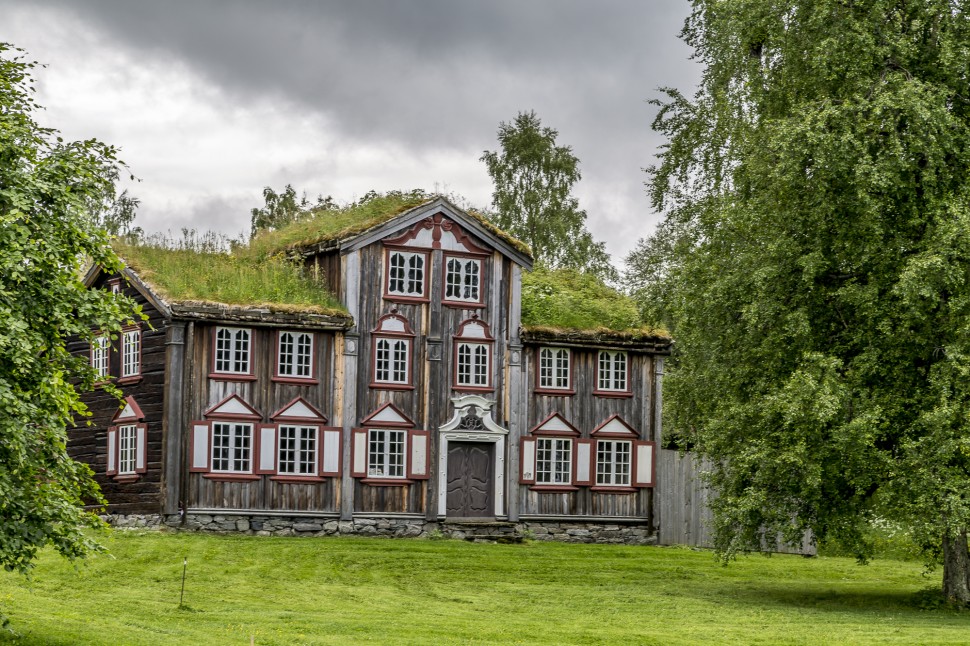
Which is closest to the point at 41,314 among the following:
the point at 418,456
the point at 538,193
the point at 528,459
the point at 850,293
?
the point at 850,293

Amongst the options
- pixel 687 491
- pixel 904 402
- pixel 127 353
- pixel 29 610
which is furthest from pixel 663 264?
pixel 29 610

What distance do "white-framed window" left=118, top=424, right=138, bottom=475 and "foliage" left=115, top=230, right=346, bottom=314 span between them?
3.67 m

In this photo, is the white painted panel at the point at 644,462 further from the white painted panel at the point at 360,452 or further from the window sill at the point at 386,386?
the white painted panel at the point at 360,452

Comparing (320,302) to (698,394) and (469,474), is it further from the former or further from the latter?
(698,394)

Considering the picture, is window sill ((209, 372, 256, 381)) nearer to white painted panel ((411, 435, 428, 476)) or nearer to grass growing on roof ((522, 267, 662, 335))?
white painted panel ((411, 435, 428, 476))

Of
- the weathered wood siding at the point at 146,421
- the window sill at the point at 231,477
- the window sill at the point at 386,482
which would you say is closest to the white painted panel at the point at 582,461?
the window sill at the point at 386,482

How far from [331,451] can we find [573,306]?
26.9ft

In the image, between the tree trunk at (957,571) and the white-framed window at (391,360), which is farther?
the white-framed window at (391,360)

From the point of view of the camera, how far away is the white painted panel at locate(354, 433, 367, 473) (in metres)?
34.0

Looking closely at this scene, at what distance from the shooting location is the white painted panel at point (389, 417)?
3431 cm

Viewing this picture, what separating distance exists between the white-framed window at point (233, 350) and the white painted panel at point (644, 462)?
11.1 metres

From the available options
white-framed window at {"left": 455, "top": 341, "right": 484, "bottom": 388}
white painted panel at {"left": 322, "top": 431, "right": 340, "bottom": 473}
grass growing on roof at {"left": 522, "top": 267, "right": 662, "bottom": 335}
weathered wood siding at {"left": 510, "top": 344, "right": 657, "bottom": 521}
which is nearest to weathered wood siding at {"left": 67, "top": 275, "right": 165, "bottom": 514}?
white painted panel at {"left": 322, "top": 431, "right": 340, "bottom": 473}

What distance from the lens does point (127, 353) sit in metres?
33.8

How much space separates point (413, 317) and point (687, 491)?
9.28 metres
